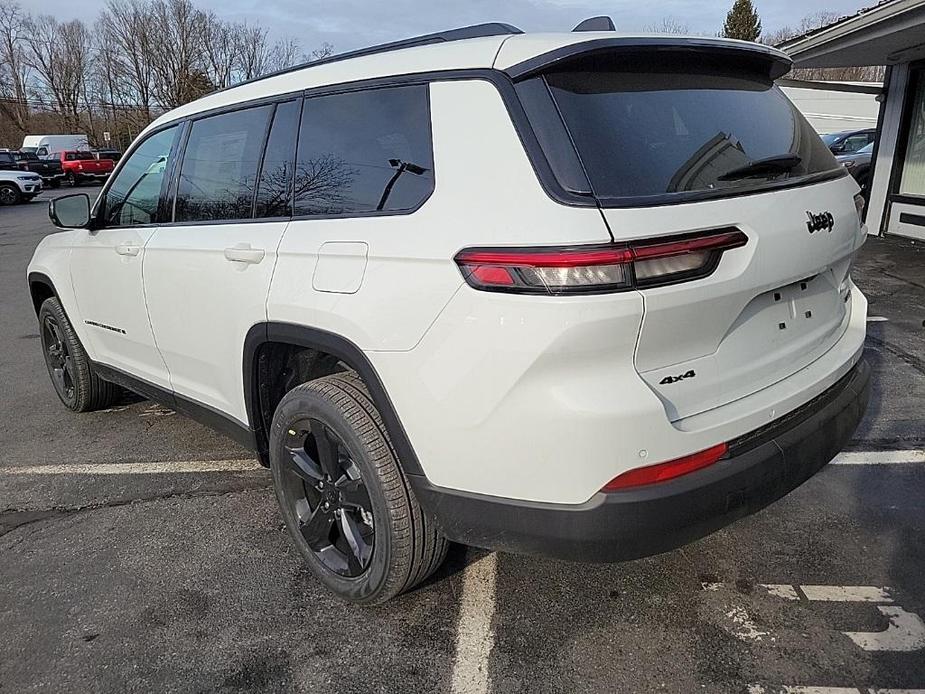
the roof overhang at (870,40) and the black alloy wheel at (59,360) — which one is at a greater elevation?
the roof overhang at (870,40)

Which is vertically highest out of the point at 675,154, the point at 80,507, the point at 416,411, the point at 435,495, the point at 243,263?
the point at 675,154

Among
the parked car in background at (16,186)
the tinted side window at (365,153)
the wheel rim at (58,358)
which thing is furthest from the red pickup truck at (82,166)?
the tinted side window at (365,153)

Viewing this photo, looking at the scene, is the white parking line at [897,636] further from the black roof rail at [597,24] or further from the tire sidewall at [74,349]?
the tire sidewall at [74,349]

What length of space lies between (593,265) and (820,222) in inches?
37.7

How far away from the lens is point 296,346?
2.61m

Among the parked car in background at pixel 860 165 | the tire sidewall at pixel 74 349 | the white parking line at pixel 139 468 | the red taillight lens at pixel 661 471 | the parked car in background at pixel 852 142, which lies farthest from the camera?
the parked car in background at pixel 852 142

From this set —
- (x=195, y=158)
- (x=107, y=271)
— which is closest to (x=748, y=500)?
(x=195, y=158)

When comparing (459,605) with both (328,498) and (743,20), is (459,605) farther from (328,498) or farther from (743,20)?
(743,20)

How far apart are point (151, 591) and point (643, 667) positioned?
6.07 feet

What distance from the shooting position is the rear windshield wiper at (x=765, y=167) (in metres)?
2.07

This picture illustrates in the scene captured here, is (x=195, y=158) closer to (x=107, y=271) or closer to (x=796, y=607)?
(x=107, y=271)

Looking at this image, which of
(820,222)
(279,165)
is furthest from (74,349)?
(820,222)

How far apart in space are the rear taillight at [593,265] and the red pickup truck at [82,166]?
3713 centimetres

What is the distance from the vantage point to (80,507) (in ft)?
11.1
